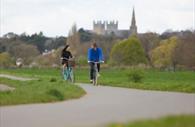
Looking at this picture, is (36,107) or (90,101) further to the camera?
(90,101)

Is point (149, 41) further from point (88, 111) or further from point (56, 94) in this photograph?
point (88, 111)

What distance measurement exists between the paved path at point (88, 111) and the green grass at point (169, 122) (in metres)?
0.75

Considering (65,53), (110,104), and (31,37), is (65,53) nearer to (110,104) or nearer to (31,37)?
(110,104)

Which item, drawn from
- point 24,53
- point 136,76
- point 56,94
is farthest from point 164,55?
point 56,94

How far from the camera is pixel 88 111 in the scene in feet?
42.5

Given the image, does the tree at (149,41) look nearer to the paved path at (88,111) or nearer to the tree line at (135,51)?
the tree line at (135,51)

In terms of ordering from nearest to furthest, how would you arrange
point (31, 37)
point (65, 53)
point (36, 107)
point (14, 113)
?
point (14, 113) < point (36, 107) < point (65, 53) < point (31, 37)

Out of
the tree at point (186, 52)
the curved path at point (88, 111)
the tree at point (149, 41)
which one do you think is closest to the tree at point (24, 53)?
the tree at point (149, 41)

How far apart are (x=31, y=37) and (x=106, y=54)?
58.6 meters

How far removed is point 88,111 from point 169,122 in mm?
3599

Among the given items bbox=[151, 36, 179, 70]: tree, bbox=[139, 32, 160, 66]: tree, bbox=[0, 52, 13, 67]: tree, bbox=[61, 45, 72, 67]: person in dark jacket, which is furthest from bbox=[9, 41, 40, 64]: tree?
bbox=[61, 45, 72, 67]: person in dark jacket

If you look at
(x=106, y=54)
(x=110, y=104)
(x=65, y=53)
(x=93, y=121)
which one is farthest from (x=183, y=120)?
(x=106, y=54)

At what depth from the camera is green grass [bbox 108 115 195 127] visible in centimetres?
930

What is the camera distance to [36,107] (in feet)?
46.2
